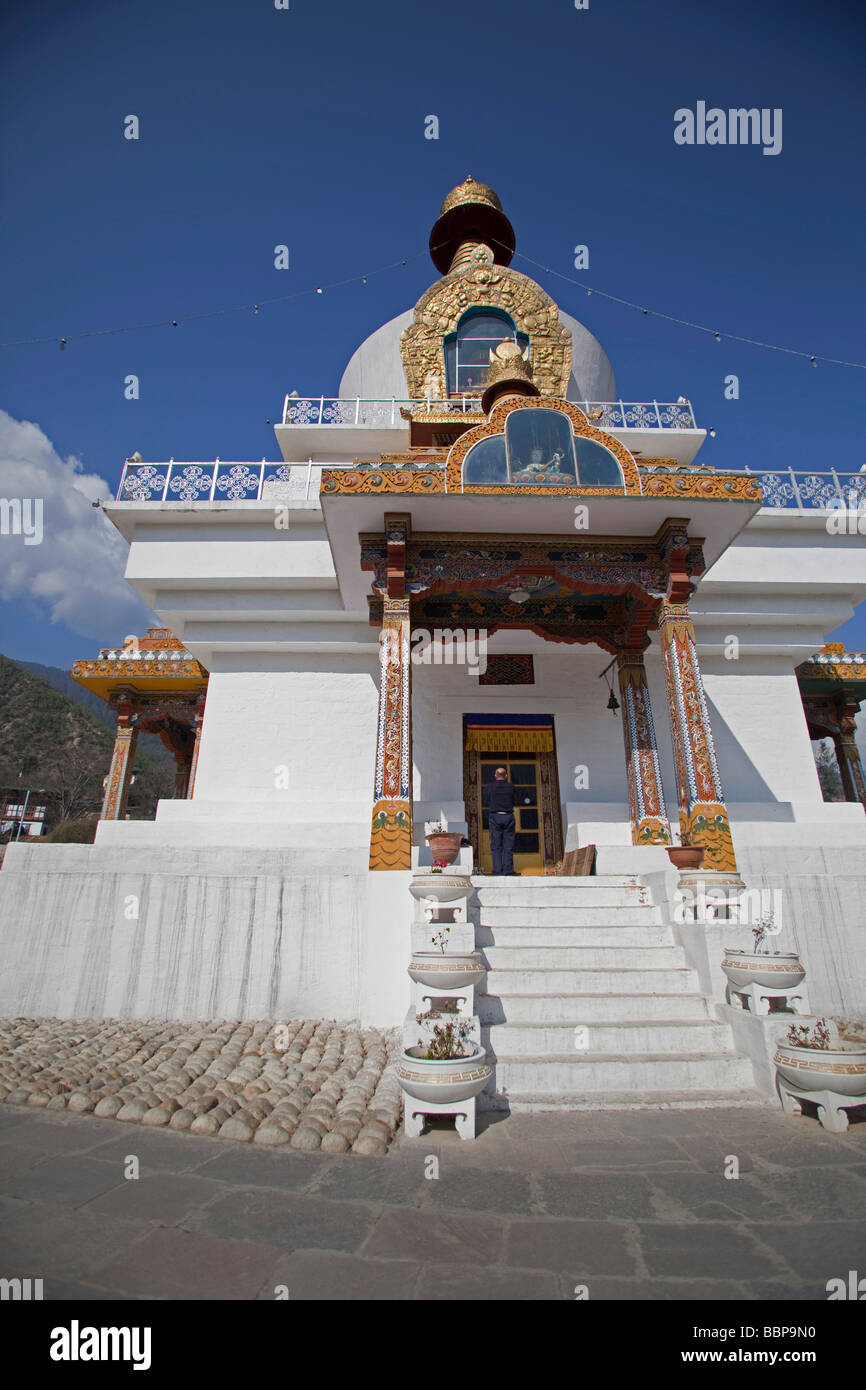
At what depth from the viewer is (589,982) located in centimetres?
575

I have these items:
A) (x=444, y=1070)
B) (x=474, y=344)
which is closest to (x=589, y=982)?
(x=444, y=1070)

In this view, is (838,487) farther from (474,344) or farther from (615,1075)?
(615,1075)

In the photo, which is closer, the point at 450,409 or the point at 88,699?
the point at 450,409

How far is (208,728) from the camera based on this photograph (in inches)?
446

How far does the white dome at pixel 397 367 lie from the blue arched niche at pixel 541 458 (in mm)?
8188

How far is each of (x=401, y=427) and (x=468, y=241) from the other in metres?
8.80

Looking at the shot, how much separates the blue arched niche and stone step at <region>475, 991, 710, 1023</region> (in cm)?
570

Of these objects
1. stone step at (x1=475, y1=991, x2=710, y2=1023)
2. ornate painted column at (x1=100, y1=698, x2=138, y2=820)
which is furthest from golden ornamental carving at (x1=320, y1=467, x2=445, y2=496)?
ornate painted column at (x1=100, y1=698, x2=138, y2=820)

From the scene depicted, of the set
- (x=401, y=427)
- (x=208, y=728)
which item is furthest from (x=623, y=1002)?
(x=401, y=427)

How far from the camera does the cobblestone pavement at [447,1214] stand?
236cm

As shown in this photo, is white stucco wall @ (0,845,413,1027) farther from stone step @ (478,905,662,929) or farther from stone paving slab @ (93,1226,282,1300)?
stone paving slab @ (93,1226,282,1300)

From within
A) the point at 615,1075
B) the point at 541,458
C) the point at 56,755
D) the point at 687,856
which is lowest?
the point at 615,1075

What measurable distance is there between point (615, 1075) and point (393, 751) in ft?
13.6
